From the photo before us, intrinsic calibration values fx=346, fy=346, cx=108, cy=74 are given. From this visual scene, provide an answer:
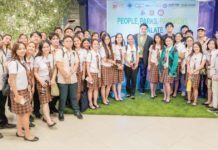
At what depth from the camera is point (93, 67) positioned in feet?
20.3

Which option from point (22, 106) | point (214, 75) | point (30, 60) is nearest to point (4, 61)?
point (30, 60)

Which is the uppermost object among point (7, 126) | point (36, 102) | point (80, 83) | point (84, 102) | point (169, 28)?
point (169, 28)

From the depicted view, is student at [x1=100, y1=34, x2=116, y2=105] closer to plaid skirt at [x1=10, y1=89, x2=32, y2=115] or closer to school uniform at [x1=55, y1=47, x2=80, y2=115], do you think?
school uniform at [x1=55, y1=47, x2=80, y2=115]

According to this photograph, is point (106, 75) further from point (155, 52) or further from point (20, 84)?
point (20, 84)

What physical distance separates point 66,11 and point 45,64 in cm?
334

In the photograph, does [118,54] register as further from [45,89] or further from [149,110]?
[45,89]

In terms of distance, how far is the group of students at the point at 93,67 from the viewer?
491 cm

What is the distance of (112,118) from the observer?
5.91 m

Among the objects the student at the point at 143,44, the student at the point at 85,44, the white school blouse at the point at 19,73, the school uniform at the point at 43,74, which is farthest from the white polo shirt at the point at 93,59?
the white school blouse at the point at 19,73

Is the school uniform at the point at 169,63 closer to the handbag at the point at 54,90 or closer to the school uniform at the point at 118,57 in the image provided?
the school uniform at the point at 118,57

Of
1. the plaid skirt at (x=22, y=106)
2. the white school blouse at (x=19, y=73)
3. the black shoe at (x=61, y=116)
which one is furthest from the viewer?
the black shoe at (x=61, y=116)

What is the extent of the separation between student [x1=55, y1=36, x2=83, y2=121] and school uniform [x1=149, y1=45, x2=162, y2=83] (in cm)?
182

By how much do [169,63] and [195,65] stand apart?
1.60 ft

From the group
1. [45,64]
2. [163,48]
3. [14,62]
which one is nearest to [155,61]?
[163,48]
